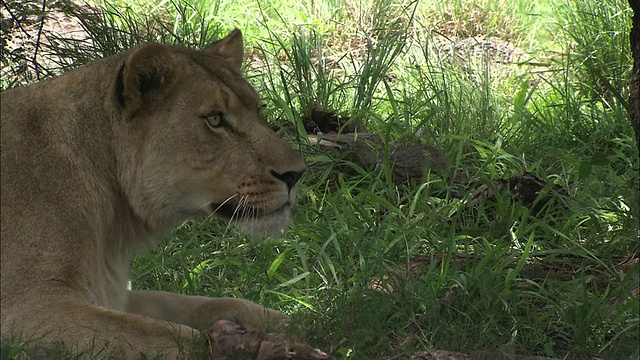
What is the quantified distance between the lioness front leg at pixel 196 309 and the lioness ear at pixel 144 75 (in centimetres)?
91

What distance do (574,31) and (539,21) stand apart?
3.48ft

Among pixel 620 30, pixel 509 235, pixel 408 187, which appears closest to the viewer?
pixel 509 235

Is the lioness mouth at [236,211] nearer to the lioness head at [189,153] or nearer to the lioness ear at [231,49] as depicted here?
the lioness head at [189,153]

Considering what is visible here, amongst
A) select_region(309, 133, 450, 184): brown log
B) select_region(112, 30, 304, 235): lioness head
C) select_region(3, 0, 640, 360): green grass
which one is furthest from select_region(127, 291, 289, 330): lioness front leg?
select_region(309, 133, 450, 184): brown log

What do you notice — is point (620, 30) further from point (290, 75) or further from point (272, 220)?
point (272, 220)

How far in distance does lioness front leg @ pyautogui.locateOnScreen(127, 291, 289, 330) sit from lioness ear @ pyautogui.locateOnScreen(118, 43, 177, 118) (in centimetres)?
91

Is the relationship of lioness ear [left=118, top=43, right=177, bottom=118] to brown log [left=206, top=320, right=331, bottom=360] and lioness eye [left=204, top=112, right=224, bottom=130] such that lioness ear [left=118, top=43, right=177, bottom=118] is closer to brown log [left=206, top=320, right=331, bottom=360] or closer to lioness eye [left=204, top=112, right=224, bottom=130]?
lioness eye [left=204, top=112, right=224, bottom=130]

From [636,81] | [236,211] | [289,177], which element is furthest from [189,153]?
[636,81]

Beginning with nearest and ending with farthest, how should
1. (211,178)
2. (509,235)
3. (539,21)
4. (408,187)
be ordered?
(211,178) → (509,235) → (408,187) → (539,21)

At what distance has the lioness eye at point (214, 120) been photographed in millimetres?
4297

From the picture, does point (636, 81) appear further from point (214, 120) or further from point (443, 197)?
point (443, 197)

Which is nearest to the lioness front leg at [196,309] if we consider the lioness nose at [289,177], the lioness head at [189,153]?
the lioness head at [189,153]

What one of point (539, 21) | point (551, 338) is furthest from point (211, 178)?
point (539, 21)

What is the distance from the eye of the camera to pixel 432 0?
9.03 m
